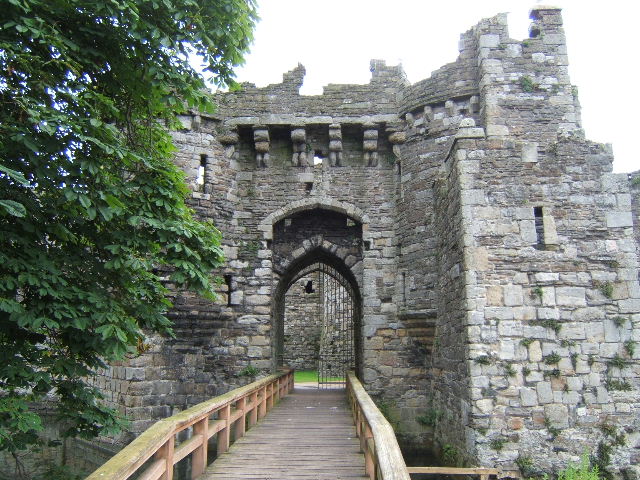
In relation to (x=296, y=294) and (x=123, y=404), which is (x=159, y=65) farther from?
(x=296, y=294)

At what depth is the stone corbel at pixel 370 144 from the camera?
1120 cm

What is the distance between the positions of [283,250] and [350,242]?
4.95 feet

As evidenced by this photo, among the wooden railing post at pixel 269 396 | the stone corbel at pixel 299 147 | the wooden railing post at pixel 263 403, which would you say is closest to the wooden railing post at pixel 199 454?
the wooden railing post at pixel 263 403

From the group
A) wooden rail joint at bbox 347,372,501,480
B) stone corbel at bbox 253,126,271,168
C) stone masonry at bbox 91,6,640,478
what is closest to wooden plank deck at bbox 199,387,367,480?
wooden rail joint at bbox 347,372,501,480

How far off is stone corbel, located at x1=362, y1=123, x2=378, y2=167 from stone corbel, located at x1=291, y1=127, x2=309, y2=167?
125 centimetres

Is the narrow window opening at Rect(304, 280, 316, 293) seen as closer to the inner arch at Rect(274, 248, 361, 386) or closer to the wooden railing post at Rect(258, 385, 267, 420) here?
the inner arch at Rect(274, 248, 361, 386)

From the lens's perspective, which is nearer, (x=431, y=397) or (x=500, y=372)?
(x=500, y=372)

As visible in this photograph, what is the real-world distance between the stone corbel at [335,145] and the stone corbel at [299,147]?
53 centimetres

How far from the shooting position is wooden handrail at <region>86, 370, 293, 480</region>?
310 cm

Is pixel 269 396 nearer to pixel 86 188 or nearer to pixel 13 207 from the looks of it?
pixel 86 188

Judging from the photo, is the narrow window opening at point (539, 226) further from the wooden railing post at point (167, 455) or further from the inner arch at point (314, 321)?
the inner arch at point (314, 321)

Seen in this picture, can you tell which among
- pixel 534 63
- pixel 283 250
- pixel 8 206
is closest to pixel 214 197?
pixel 283 250

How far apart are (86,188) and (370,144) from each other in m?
7.47

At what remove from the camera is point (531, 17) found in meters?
9.69
